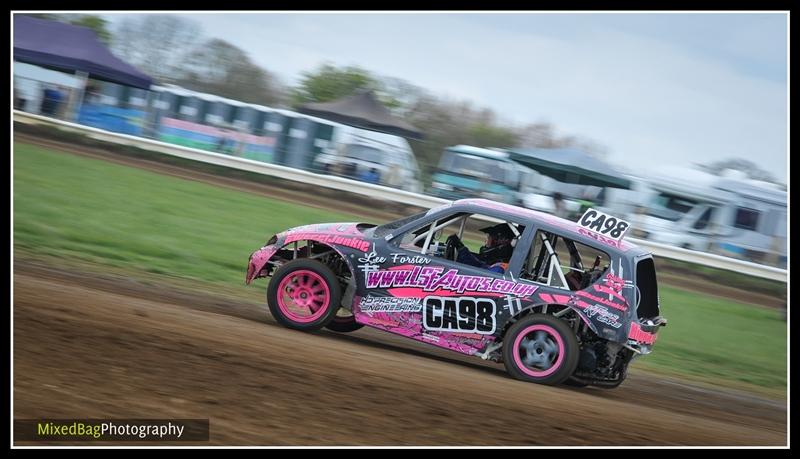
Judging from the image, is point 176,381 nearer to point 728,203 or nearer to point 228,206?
point 228,206

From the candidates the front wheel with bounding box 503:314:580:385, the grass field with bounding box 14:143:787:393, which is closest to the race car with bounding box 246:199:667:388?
the front wheel with bounding box 503:314:580:385

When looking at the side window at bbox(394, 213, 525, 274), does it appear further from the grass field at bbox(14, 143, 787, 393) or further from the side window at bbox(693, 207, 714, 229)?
the side window at bbox(693, 207, 714, 229)

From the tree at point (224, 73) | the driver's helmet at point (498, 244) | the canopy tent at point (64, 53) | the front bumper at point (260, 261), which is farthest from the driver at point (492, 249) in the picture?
the tree at point (224, 73)

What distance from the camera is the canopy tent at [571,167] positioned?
64.3 ft

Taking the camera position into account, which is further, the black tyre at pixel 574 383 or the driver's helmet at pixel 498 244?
the black tyre at pixel 574 383

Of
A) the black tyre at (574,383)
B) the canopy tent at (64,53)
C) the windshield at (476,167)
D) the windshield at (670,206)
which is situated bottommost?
the black tyre at (574,383)

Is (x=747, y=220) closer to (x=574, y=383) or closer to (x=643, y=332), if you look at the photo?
(x=574, y=383)

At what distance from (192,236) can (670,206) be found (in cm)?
1171

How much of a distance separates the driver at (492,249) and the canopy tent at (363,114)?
12871 mm

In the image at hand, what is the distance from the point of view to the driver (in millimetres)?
8617

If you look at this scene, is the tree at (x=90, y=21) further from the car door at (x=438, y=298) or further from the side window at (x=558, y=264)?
the side window at (x=558, y=264)

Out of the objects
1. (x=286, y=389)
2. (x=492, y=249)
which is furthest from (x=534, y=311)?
(x=286, y=389)

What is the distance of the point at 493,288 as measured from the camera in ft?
27.1

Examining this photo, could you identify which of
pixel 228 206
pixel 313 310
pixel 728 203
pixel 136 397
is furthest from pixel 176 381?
pixel 728 203
